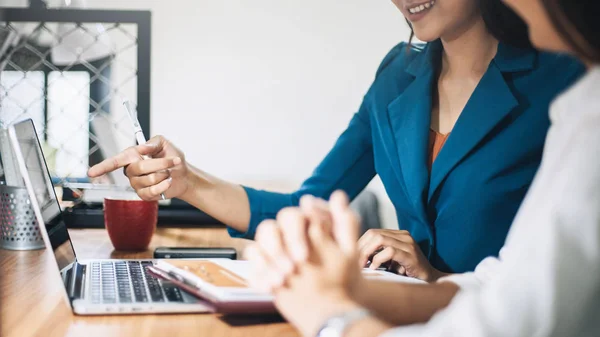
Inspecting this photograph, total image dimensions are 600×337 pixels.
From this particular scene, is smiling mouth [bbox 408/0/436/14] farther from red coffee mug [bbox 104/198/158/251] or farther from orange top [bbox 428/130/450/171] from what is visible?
red coffee mug [bbox 104/198/158/251]

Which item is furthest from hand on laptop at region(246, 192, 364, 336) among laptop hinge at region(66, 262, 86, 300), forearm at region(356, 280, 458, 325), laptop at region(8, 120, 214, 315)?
laptop hinge at region(66, 262, 86, 300)

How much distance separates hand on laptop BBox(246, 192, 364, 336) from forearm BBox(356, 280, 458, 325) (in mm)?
124

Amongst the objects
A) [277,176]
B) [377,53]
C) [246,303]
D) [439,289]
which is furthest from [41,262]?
[377,53]

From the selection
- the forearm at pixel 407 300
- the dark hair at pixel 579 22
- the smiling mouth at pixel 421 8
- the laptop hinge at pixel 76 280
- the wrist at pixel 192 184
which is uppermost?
the smiling mouth at pixel 421 8

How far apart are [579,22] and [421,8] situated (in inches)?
27.6

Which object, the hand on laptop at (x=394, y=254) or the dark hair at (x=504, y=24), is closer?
the hand on laptop at (x=394, y=254)

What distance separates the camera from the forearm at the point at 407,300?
2.04 feet

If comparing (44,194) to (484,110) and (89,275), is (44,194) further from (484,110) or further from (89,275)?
(484,110)

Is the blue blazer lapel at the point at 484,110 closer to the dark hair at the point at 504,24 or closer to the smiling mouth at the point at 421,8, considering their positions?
the dark hair at the point at 504,24

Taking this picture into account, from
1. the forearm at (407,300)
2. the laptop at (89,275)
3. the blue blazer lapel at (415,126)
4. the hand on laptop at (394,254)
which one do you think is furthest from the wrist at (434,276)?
the laptop at (89,275)

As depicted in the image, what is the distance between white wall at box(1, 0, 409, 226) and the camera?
5.59ft

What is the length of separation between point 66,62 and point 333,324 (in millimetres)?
1484

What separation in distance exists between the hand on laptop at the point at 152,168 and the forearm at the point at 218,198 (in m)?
0.04

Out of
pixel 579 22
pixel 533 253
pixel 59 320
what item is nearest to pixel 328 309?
pixel 533 253
